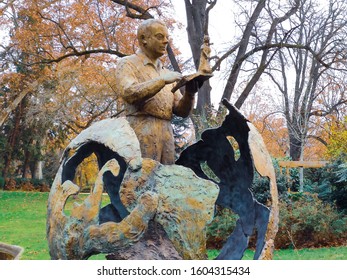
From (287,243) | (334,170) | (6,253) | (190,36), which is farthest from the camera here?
(190,36)

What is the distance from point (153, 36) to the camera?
4293 millimetres

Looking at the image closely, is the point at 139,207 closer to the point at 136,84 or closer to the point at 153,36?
the point at 136,84

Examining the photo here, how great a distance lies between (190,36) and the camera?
14.1m

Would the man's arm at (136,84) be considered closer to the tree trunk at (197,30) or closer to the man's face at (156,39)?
the man's face at (156,39)

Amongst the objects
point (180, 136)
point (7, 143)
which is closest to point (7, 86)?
point (7, 143)

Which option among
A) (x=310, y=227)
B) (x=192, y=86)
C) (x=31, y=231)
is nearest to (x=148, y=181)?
(x=192, y=86)

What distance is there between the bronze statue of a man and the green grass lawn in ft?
15.9

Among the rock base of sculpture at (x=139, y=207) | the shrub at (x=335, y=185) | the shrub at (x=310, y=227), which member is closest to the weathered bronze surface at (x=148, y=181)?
the rock base of sculpture at (x=139, y=207)

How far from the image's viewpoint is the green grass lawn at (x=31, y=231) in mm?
8906

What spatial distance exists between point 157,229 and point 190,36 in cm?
1076

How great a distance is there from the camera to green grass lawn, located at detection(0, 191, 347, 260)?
891 cm

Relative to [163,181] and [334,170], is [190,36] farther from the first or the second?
[163,181]

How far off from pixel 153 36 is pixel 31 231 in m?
10.2

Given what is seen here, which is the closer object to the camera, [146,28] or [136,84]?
[136,84]
